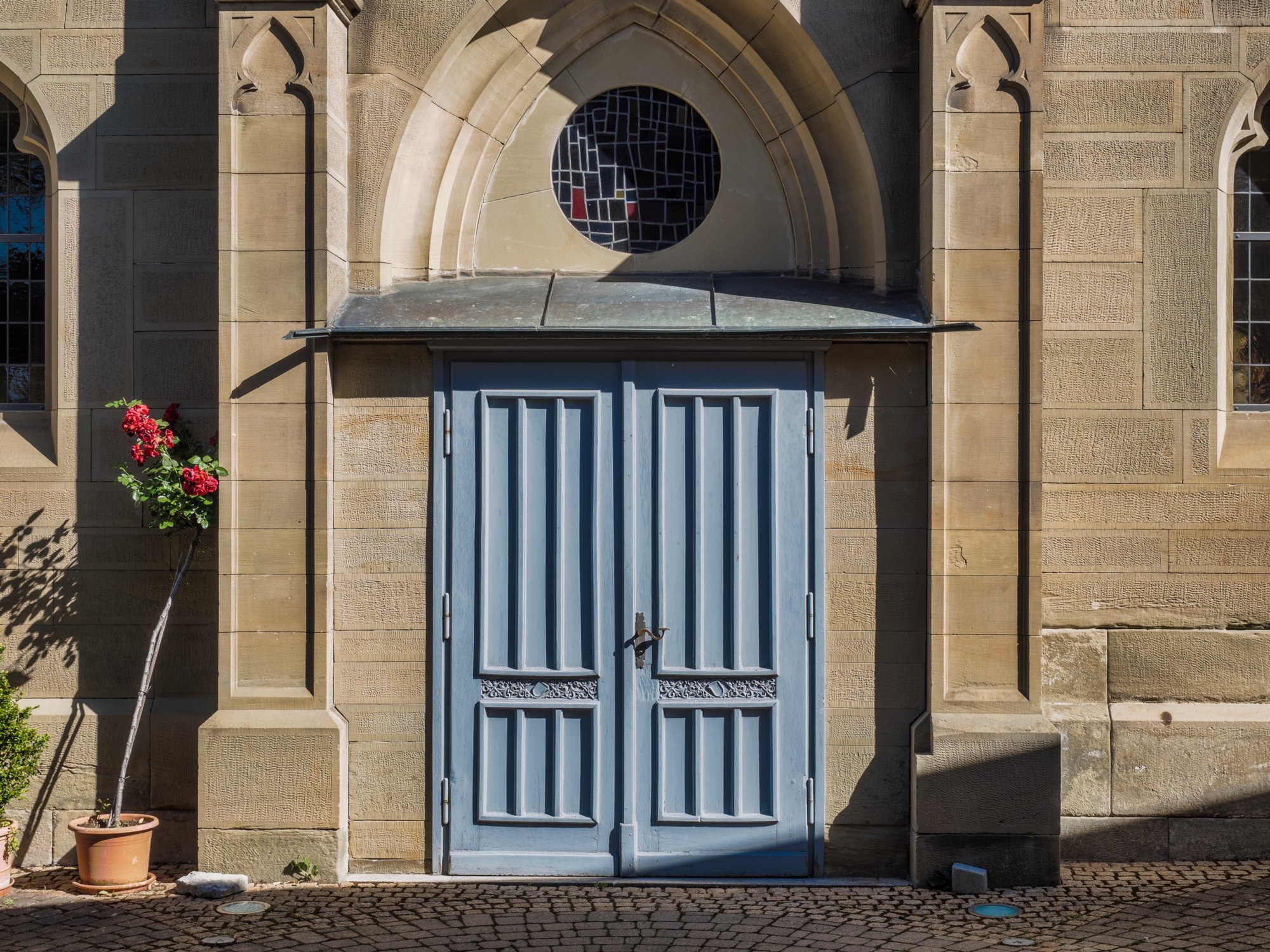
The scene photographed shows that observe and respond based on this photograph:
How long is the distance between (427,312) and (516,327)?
52 cm

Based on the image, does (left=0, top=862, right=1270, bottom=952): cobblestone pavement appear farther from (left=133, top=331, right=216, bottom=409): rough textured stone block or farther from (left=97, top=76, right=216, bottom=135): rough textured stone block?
(left=97, top=76, right=216, bottom=135): rough textured stone block

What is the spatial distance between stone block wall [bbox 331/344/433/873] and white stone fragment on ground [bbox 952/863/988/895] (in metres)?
2.69

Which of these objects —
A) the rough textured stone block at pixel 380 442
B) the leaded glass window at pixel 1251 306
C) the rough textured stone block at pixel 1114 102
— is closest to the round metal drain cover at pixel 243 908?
the rough textured stone block at pixel 380 442

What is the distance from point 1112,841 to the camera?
6.05m

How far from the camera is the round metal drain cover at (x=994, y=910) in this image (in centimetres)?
527

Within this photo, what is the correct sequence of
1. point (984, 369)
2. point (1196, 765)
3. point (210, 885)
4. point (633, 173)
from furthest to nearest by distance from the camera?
1. point (633, 173)
2. point (1196, 765)
3. point (984, 369)
4. point (210, 885)


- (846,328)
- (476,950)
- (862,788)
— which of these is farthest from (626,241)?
(476,950)

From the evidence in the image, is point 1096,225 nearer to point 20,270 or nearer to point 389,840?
point 389,840

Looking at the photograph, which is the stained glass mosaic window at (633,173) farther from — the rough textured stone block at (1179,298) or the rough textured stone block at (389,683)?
the rough textured stone block at (389,683)

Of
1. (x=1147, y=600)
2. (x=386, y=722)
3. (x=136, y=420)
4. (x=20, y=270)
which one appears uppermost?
(x=20, y=270)

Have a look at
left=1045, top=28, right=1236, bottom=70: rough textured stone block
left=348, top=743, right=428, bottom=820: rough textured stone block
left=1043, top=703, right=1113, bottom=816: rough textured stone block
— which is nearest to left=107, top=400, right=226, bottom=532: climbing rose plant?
left=348, top=743, right=428, bottom=820: rough textured stone block

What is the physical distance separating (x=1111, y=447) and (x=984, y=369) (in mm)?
951

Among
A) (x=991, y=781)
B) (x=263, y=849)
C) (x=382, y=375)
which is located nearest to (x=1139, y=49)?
(x=991, y=781)

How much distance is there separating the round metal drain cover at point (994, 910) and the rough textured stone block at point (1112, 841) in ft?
2.80
